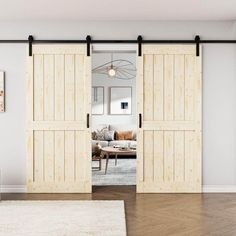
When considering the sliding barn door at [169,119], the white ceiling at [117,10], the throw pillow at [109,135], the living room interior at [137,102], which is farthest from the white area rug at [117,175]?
the white ceiling at [117,10]

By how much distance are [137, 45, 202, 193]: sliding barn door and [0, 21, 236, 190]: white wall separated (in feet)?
0.57

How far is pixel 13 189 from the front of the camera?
5.52m

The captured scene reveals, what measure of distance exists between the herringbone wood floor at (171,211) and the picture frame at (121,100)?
16.0ft

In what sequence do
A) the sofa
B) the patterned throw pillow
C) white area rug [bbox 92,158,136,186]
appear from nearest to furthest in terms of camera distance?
1. white area rug [bbox 92,158,136,186]
2. the sofa
3. the patterned throw pillow

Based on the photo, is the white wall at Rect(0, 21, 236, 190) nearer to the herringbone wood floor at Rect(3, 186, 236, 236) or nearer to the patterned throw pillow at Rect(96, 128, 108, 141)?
the herringbone wood floor at Rect(3, 186, 236, 236)

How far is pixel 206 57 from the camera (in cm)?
552

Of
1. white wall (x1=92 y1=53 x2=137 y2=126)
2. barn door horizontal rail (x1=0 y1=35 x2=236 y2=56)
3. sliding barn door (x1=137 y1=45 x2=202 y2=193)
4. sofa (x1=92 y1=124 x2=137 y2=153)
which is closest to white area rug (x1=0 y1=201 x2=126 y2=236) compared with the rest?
sliding barn door (x1=137 y1=45 x2=202 y2=193)

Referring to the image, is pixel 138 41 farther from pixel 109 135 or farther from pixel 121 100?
pixel 121 100

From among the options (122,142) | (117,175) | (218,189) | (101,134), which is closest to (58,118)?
(117,175)

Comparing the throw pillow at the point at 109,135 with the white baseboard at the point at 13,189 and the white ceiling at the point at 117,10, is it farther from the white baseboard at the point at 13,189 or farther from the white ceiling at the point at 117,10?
the white ceiling at the point at 117,10

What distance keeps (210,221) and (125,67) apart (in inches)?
272

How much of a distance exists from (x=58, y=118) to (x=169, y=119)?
1.60m

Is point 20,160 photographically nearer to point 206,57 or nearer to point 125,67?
point 206,57

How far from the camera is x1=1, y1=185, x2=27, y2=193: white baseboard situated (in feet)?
18.1
